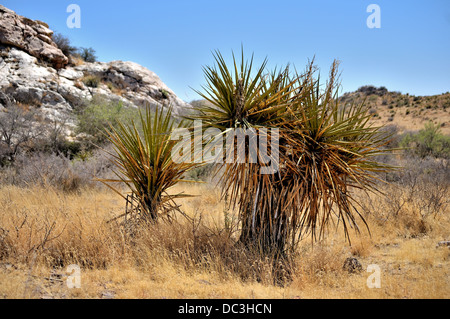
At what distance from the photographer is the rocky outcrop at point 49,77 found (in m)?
17.5

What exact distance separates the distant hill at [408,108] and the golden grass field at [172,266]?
75.0ft

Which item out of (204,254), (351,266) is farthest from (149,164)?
(351,266)

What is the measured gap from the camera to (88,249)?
174 inches

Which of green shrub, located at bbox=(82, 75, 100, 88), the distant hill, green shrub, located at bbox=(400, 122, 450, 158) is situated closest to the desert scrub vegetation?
green shrub, located at bbox=(82, 75, 100, 88)

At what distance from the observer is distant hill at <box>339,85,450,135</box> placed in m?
28.0

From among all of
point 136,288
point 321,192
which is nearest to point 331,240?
point 321,192

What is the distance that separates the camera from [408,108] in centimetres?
3322

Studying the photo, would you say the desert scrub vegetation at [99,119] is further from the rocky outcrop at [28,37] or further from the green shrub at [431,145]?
the green shrub at [431,145]

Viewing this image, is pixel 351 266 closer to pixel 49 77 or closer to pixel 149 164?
pixel 149 164

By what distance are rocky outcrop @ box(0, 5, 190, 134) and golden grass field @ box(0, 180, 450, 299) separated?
12.7 meters

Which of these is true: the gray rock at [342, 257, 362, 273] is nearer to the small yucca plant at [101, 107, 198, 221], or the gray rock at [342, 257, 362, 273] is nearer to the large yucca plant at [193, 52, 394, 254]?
the large yucca plant at [193, 52, 394, 254]

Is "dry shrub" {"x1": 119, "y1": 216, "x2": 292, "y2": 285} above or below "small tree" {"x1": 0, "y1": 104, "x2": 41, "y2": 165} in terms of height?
below

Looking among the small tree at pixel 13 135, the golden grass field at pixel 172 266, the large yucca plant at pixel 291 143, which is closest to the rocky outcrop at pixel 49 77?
the small tree at pixel 13 135
